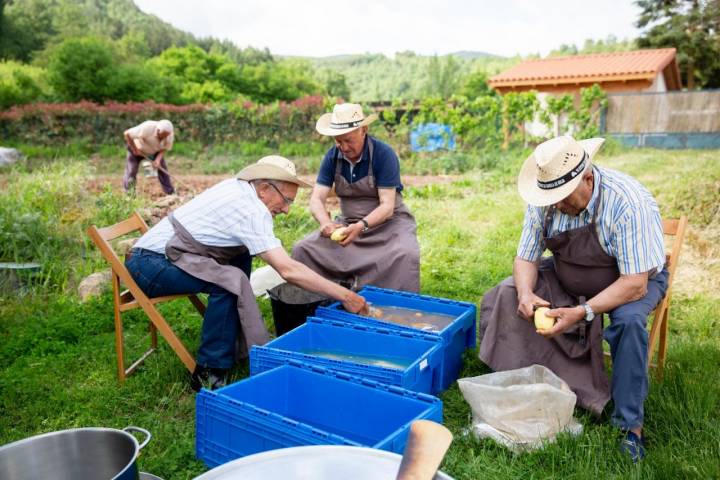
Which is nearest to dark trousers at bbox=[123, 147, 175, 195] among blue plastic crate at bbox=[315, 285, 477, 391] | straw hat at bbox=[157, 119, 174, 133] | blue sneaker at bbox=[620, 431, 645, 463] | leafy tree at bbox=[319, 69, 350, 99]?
straw hat at bbox=[157, 119, 174, 133]

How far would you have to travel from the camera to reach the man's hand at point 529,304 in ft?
10.4

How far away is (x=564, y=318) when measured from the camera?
117 inches

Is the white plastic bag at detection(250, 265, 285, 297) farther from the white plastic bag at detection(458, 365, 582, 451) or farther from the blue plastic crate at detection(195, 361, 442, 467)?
the white plastic bag at detection(458, 365, 582, 451)

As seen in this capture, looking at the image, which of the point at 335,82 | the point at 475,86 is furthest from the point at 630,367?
the point at 335,82

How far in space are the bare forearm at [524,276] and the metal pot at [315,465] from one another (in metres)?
1.93

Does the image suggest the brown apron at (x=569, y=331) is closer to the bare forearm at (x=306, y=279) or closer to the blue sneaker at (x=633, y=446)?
the blue sneaker at (x=633, y=446)

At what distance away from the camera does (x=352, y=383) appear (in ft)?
8.90

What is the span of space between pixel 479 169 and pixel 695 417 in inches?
395

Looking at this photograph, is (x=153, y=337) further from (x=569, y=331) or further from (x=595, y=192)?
(x=595, y=192)

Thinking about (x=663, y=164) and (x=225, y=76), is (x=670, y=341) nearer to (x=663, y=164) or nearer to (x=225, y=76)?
(x=663, y=164)

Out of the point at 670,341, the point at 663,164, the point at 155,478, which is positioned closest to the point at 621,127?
the point at 663,164

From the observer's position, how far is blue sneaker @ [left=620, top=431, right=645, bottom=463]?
2668 mm

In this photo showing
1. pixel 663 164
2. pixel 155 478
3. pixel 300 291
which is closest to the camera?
pixel 155 478

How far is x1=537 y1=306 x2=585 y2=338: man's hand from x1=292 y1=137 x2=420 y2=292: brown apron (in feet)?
4.92
